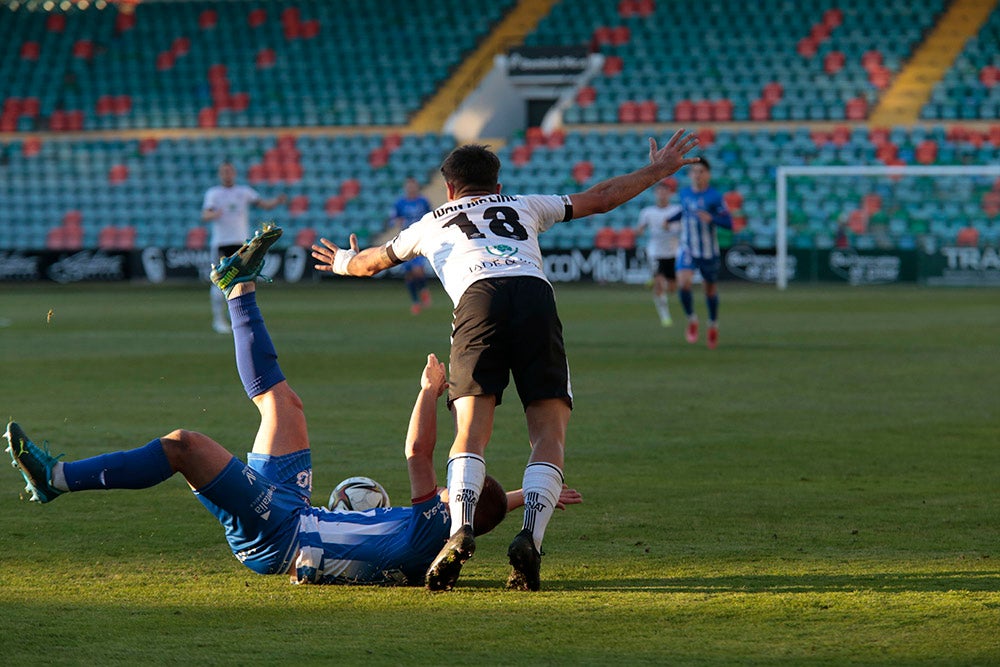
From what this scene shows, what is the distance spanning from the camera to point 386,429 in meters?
10.7

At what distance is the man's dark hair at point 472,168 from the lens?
6.29m

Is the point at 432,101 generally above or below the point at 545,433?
above

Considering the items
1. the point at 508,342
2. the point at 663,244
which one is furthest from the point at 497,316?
the point at 663,244

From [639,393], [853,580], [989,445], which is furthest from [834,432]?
[853,580]

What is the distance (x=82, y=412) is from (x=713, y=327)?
851 centimetres

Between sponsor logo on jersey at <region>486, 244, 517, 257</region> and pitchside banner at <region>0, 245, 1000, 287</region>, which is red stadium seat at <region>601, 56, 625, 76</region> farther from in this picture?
sponsor logo on jersey at <region>486, 244, 517, 257</region>

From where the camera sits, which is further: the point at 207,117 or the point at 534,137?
the point at 207,117

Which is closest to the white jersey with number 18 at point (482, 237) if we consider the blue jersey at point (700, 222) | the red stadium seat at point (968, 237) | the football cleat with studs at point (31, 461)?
the football cleat with studs at point (31, 461)

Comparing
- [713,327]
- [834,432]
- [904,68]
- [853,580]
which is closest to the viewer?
[853,580]

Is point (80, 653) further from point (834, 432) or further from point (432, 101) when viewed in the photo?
point (432, 101)

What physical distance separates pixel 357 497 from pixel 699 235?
13.3 meters

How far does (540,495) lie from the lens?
19.3 feet

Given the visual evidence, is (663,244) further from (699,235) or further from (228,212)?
(228,212)

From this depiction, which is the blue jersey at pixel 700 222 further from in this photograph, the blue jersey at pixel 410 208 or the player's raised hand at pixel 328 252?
the player's raised hand at pixel 328 252
